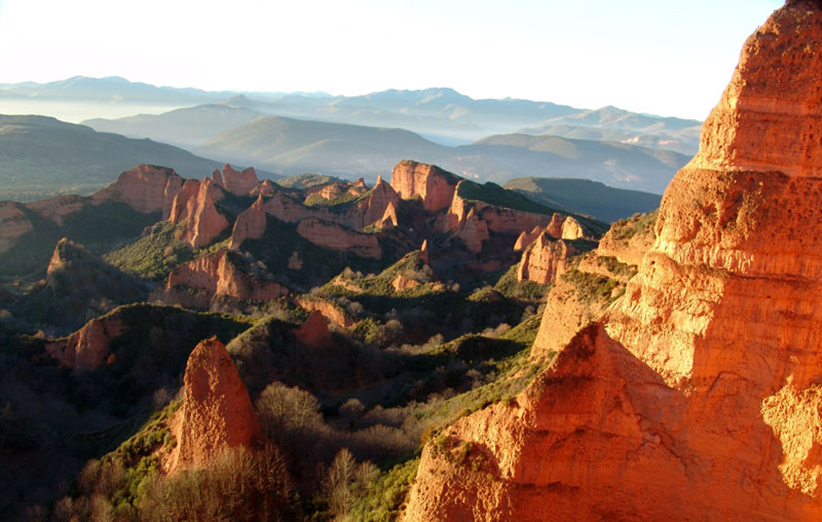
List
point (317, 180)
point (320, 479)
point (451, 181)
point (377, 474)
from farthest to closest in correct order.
→ point (317, 180) → point (451, 181) → point (320, 479) → point (377, 474)

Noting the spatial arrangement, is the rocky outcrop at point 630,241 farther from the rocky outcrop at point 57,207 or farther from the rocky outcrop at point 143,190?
the rocky outcrop at point 57,207

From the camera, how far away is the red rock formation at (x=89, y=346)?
3325cm

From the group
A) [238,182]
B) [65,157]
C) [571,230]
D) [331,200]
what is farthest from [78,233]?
[65,157]

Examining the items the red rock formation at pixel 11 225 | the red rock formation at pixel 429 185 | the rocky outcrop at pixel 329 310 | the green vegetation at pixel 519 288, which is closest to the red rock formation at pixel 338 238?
the red rock formation at pixel 429 185

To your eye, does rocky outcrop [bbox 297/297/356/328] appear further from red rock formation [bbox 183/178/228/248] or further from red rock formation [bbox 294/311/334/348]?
red rock formation [bbox 183/178/228/248]

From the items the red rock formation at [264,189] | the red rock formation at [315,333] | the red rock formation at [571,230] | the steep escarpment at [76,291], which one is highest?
the red rock formation at [571,230]

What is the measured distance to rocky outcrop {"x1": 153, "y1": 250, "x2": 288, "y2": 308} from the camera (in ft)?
152

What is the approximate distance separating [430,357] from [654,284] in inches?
853

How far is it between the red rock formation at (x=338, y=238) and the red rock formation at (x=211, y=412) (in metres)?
39.8

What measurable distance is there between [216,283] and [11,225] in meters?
28.5

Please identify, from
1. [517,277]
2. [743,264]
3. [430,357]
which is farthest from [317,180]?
[743,264]

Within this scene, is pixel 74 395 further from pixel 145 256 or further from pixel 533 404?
pixel 145 256

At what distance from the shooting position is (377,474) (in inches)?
723

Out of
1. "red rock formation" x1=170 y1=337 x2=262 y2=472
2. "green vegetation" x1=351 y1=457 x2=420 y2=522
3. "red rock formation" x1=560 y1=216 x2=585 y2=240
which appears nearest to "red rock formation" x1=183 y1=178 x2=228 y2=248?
"red rock formation" x1=560 y1=216 x2=585 y2=240
